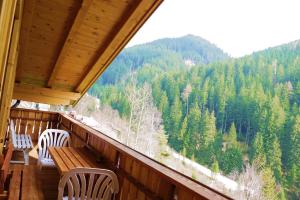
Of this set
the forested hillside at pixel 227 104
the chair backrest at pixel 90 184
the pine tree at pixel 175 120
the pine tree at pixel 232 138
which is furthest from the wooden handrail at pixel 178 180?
the pine tree at pixel 175 120

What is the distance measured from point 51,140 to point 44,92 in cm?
241

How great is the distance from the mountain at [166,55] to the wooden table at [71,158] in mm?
28110

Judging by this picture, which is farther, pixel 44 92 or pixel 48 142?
pixel 44 92

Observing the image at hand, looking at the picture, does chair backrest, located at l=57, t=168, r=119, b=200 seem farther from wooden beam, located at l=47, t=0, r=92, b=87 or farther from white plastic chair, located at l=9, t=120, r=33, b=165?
white plastic chair, located at l=9, t=120, r=33, b=165

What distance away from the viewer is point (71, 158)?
9.59 feet

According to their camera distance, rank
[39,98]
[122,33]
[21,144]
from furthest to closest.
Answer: [39,98] < [21,144] < [122,33]

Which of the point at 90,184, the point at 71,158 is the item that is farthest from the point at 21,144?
the point at 90,184

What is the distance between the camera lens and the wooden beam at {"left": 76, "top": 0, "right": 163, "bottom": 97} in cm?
335

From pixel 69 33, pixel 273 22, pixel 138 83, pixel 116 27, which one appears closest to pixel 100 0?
pixel 116 27

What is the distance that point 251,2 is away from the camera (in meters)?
37.0

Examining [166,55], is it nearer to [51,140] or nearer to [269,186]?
[269,186]

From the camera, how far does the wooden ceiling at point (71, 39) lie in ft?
11.3

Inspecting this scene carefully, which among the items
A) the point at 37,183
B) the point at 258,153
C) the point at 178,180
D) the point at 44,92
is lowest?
the point at 258,153

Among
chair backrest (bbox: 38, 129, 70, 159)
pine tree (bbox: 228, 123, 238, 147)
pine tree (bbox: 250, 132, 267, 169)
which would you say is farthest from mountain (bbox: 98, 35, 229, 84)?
chair backrest (bbox: 38, 129, 70, 159)
